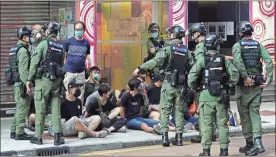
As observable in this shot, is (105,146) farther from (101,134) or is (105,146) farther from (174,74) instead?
(174,74)

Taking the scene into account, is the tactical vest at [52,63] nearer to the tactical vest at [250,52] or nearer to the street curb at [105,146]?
the street curb at [105,146]

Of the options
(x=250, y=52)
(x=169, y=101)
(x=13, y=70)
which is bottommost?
(x=169, y=101)

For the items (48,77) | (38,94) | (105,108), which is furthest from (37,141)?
(105,108)

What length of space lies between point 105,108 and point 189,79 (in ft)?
7.74

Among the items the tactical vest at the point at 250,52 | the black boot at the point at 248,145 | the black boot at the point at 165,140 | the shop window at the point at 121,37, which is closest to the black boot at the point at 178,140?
the black boot at the point at 165,140

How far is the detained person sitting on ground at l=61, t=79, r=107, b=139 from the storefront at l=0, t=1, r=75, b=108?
3.25 metres

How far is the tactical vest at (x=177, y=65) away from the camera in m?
9.75

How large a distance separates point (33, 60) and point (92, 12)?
4020mm

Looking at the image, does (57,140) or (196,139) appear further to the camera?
(196,139)

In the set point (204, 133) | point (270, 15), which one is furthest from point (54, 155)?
point (270, 15)

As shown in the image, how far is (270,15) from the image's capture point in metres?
16.3

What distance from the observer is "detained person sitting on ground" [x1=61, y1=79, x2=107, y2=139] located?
10016 mm

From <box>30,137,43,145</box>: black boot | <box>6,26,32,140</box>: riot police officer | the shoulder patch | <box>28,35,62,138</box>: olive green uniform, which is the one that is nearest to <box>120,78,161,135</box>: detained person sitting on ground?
the shoulder patch

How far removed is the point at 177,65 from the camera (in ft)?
32.1
